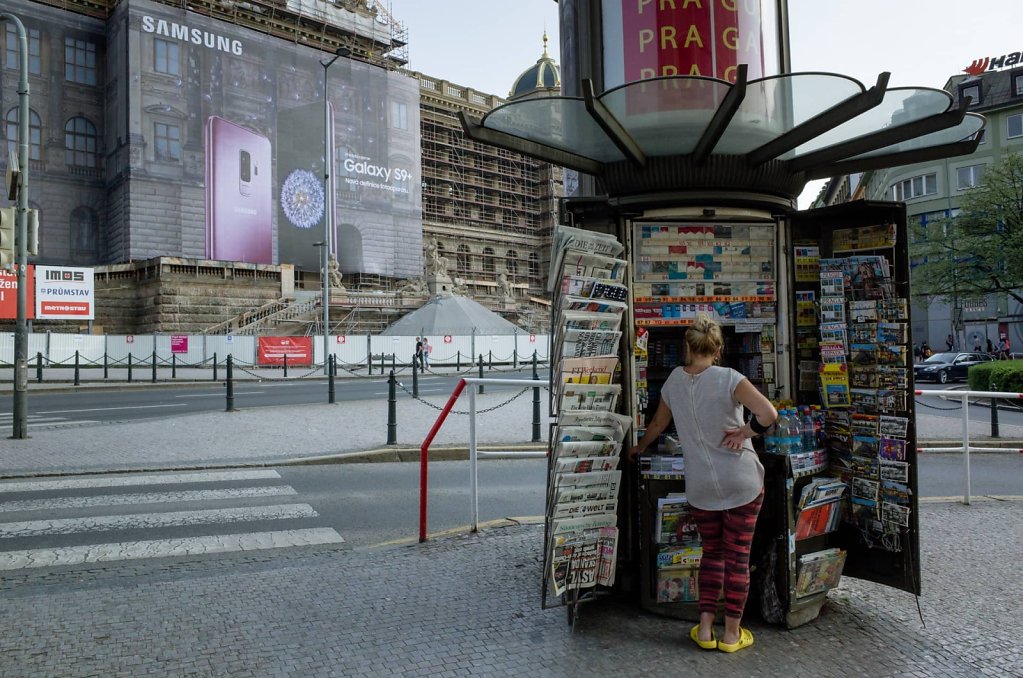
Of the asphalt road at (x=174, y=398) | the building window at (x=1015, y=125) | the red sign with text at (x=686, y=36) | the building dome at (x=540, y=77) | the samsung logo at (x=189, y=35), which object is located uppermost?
the building dome at (x=540, y=77)

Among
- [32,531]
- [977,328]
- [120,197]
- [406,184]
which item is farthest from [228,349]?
[977,328]

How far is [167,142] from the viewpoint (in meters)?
42.0

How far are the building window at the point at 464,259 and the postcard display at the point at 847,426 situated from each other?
236 feet

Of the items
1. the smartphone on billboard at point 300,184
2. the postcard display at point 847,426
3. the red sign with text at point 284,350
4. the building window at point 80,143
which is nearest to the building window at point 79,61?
the building window at point 80,143

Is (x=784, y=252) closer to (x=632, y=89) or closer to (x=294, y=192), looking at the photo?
(x=632, y=89)

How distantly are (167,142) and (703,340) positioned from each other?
4457 centimetres

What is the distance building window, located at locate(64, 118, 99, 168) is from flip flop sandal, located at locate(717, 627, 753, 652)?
159 ft

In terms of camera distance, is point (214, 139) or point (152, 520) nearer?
point (152, 520)

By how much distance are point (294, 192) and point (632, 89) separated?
46.0 m

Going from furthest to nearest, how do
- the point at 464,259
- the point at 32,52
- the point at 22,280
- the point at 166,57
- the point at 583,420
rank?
the point at 464,259 → the point at 166,57 → the point at 32,52 → the point at 22,280 → the point at 583,420

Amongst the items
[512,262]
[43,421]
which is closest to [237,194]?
[43,421]

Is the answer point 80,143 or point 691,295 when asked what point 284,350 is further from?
point 691,295

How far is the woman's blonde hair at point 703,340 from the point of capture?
3.71 metres

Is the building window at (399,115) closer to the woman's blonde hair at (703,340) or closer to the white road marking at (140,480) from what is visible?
the white road marking at (140,480)
